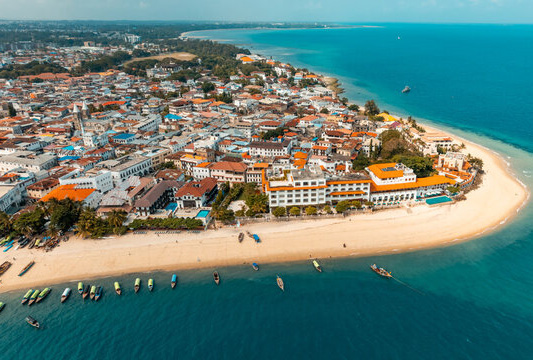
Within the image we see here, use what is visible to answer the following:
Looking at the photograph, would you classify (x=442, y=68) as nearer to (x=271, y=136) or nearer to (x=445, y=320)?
(x=271, y=136)

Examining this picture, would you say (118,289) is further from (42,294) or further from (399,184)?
(399,184)

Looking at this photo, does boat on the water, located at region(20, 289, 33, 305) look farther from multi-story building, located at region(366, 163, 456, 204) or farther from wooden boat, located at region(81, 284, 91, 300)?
multi-story building, located at region(366, 163, 456, 204)

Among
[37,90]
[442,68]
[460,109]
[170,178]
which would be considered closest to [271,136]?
[170,178]

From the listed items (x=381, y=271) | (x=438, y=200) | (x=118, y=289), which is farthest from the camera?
(x=438, y=200)

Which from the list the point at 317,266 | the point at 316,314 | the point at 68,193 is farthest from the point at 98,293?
the point at 317,266

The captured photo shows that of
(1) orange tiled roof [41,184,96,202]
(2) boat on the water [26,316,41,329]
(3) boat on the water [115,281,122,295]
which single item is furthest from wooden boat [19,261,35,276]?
(3) boat on the water [115,281,122,295]

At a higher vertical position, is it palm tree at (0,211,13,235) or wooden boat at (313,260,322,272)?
palm tree at (0,211,13,235)

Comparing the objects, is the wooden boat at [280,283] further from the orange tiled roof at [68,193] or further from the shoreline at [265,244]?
the orange tiled roof at [68,193]

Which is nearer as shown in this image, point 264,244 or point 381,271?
point 381,271

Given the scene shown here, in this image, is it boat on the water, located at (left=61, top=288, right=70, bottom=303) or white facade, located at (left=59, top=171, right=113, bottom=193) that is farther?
white facade, located at (left=59, top=171, right=113, bottom=193)

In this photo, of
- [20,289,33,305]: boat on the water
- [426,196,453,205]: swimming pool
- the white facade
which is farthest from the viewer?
the white facade
